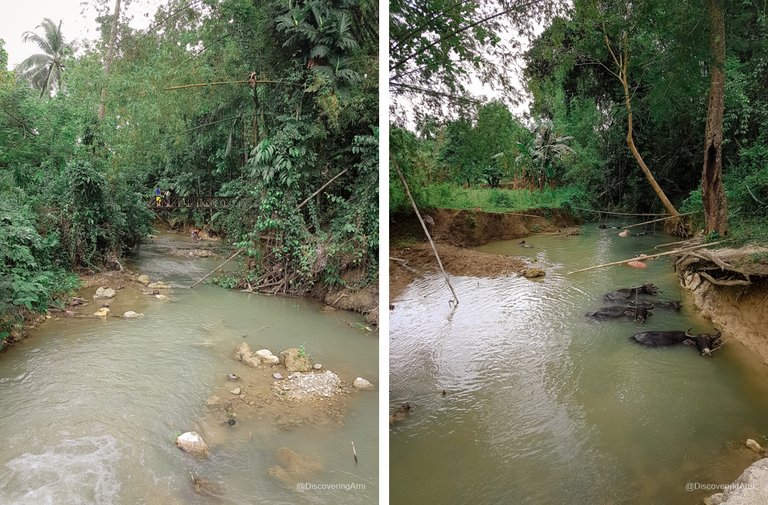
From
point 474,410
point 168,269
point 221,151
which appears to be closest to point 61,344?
point 168,269

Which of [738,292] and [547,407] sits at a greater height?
[738,292]

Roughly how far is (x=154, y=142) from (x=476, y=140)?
322cm

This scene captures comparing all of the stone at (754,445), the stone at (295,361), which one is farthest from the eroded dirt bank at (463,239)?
the stone at (754,445)

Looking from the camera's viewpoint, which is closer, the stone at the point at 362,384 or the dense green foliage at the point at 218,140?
the stone at the point at 362,384

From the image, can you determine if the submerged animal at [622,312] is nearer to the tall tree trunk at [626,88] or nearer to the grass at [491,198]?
the tall tree trunk at [626,88]

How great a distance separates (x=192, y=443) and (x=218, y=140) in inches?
109

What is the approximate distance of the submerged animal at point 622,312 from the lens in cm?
303

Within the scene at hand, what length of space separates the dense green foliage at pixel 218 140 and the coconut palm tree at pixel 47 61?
0.85ft

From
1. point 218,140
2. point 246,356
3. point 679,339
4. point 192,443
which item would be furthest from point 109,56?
point 679,339

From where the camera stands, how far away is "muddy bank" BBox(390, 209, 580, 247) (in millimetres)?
1967

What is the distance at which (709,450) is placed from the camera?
6.14 feet

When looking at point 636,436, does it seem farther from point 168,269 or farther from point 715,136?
point 168,269

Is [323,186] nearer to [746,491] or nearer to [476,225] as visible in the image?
[476,225]

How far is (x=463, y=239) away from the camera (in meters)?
2.77
